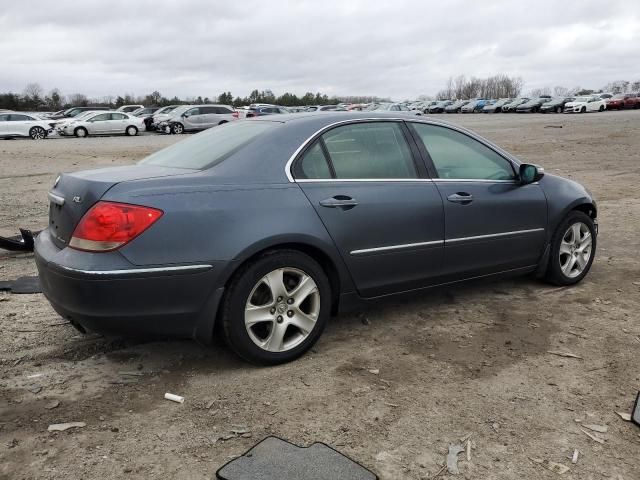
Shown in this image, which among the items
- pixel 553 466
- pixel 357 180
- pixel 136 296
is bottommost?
pixel 553 466

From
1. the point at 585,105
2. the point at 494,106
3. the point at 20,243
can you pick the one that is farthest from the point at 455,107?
the point at 20,243

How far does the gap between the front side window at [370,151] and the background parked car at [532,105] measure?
55.1 metres

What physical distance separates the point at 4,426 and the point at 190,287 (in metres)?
1.15

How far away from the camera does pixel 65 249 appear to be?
3.35 m

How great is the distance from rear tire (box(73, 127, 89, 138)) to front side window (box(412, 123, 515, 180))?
30392 mm

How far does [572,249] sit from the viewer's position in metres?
5.27

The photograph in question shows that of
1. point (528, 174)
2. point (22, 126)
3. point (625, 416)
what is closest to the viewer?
point (625, 416)

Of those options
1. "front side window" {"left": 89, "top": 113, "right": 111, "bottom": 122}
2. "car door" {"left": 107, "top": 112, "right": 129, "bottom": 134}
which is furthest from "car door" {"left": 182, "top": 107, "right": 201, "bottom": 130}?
"front side window" {"left": 89, "top": 113, "right": 111, "bottom": 122}

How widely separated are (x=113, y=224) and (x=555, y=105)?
54.7 meters

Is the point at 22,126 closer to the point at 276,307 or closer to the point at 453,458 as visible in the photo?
the point at 276,307

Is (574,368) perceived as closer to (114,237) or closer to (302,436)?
(302,436)

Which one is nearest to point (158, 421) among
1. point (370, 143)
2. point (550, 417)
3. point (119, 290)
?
point (119, 290)

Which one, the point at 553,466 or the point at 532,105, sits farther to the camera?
the point at 532,105

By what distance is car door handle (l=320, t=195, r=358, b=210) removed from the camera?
376 centimetres
